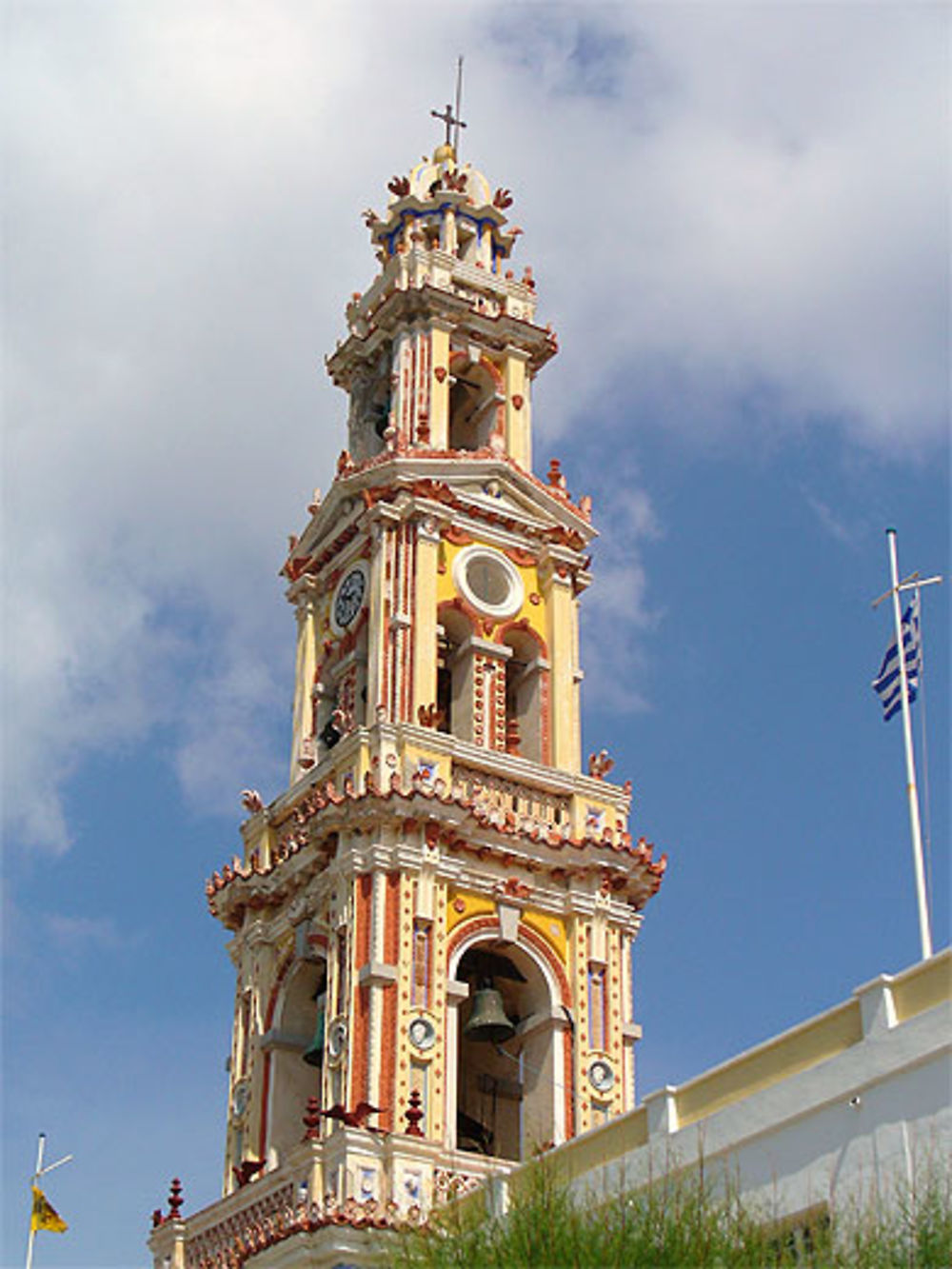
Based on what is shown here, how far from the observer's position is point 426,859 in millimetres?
29203

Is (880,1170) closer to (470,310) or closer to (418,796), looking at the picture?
(418,796)

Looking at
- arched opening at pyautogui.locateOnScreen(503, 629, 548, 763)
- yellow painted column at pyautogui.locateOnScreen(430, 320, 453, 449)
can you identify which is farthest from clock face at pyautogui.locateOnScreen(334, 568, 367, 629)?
yellow painted column at pyautogui.locateOnScreen(430, 320, 453, 449)

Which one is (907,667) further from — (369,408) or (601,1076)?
(369,408)

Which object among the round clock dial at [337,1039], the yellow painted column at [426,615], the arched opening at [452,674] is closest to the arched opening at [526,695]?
the arched opening at [452,674]

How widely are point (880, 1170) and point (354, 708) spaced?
16.5m

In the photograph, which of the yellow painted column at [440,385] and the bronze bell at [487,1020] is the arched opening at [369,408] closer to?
the yellow painted column at [440,385]

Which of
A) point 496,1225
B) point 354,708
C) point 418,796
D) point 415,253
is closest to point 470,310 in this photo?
point 415,253

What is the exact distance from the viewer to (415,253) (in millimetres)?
37188

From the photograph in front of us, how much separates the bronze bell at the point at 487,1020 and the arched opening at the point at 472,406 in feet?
36.5

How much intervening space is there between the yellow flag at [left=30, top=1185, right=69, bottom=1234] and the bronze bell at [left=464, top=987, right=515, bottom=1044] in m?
7.96

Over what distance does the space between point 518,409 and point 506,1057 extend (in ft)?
40.7

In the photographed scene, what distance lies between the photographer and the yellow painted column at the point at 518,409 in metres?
36.0

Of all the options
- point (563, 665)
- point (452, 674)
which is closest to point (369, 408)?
point (452, 674)

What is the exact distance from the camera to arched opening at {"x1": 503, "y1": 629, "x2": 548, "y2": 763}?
1288 inches
